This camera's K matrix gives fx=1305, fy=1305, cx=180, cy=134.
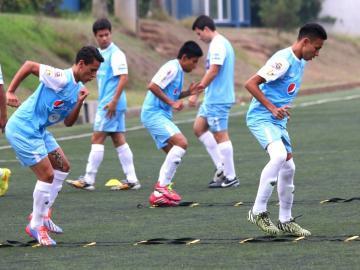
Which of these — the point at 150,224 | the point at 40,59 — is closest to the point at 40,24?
the point at 40,59

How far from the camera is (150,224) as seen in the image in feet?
40.8

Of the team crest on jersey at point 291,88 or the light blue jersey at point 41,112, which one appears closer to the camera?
the light blue jersey at point 41,112

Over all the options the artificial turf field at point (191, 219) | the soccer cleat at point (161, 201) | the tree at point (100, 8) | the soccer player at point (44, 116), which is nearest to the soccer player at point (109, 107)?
the artificial turf field at point (191, 219)

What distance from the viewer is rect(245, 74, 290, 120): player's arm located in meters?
11.4

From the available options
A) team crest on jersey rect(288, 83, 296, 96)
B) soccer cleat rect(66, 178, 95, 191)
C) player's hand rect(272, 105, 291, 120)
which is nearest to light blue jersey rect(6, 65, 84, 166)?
player's hand rect(272, 105, 291, 120)

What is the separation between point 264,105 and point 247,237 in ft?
3.84

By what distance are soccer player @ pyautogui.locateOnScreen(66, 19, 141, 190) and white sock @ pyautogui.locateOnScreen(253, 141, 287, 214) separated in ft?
14.6

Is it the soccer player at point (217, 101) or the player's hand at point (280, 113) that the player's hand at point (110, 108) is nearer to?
the soccer player at point (217, 101)

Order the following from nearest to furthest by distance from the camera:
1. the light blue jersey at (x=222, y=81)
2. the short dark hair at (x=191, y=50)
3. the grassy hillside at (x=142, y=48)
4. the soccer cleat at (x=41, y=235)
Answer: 1. the soccer cleat at (x=41, y=235)
2. the short dark hair at (x=191, y=50)
3. the light blue jersey at (x=222, y=81)
4. the grassy hillside at (x=142, y=48)

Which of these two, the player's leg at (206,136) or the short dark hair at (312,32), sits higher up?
the short dark hair at (312,32)

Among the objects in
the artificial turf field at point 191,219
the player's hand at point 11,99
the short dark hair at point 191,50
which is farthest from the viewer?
Answer: the short dark hair at point 191,50

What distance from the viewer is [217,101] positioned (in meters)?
16.3

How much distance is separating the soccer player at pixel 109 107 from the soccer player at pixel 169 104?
2.97 ft

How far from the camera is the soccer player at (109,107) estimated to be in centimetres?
1562
